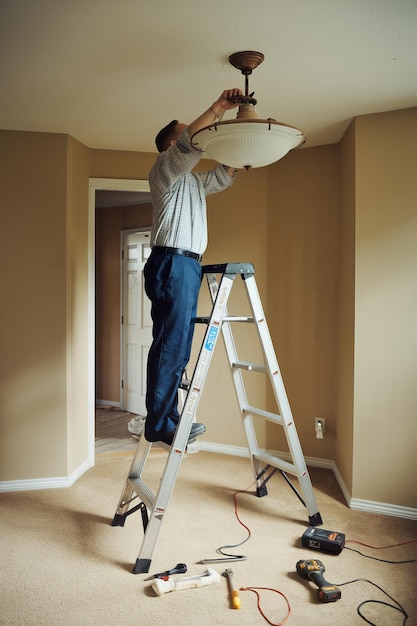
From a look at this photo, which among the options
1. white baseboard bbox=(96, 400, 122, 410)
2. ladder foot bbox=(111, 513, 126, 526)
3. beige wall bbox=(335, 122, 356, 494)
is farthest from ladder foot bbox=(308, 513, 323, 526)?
white baseboard bbox=(96, 400, 122, 410)

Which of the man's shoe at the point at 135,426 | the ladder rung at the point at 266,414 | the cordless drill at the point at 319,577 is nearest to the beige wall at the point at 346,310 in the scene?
the ladder rung at the point at 266,414

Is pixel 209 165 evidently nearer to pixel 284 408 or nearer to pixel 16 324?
pixel 16 324

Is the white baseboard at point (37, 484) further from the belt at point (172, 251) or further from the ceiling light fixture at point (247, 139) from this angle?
the ceiling light fixture at point (247, 139)

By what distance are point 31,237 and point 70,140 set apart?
27.6 inches

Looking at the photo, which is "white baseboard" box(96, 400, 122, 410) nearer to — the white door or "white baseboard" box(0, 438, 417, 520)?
the white door

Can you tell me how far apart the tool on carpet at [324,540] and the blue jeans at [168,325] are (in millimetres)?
983

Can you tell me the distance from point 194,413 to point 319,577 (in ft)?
2.91

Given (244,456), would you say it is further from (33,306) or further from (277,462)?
(33,306)

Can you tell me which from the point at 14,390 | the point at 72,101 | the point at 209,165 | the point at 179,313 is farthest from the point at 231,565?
the point at 209,165

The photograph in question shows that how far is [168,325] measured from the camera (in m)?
2.32

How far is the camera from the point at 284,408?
8.92 feet

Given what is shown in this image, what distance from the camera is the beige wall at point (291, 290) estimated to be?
9.86ft

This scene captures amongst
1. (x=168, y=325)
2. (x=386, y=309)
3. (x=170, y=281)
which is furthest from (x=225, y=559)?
(x=386, y=309)

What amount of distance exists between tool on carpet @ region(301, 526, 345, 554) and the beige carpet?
4 cm
